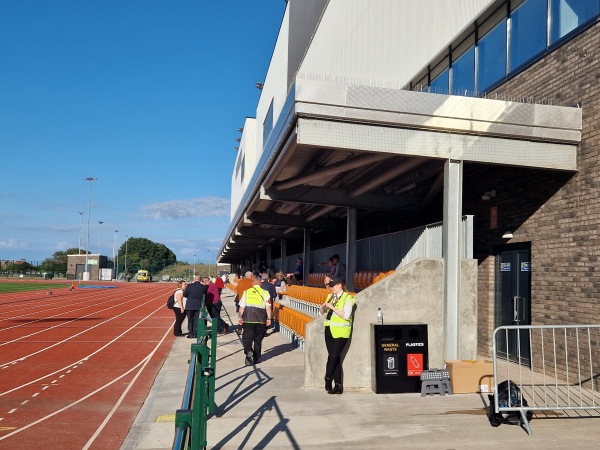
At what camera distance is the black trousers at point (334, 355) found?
9766 millimetres

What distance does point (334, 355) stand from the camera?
975 cm

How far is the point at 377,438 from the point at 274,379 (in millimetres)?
4349

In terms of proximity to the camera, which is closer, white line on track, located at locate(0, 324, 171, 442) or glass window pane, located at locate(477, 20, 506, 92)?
white line on track, located at locate(0, 324, 171, 442)

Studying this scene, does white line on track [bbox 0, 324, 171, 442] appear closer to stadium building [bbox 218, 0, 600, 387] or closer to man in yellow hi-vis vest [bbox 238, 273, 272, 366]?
man in yellow hi-vis vest [bbox 238, 273, 272, 366]

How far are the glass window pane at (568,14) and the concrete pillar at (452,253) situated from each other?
10.4 feet

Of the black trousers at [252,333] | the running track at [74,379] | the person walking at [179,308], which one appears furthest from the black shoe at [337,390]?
the person walking at [179,308]

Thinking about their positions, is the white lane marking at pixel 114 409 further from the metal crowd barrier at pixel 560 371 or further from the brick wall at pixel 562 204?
the brick wall at pixel 562 204

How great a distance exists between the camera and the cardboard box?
1000 cm

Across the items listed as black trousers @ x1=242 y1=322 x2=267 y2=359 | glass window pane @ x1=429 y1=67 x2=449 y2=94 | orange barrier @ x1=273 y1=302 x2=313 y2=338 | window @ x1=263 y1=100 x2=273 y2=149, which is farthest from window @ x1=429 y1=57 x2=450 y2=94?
window @ x1=263 y1=100 x2=273 y2=149

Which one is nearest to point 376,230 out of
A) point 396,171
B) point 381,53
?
point 381,53

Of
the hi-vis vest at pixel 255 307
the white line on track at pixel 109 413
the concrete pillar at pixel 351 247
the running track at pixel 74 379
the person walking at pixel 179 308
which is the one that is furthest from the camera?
the person walking at pixel 179 308

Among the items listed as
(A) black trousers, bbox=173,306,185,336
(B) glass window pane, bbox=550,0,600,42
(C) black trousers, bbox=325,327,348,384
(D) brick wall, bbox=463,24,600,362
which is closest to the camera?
(C) black trousers, bbox=325,327,348,384

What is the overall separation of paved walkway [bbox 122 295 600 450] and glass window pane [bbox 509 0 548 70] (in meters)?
7.04

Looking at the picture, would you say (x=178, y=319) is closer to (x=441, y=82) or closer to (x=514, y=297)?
(x=441, y=82)
